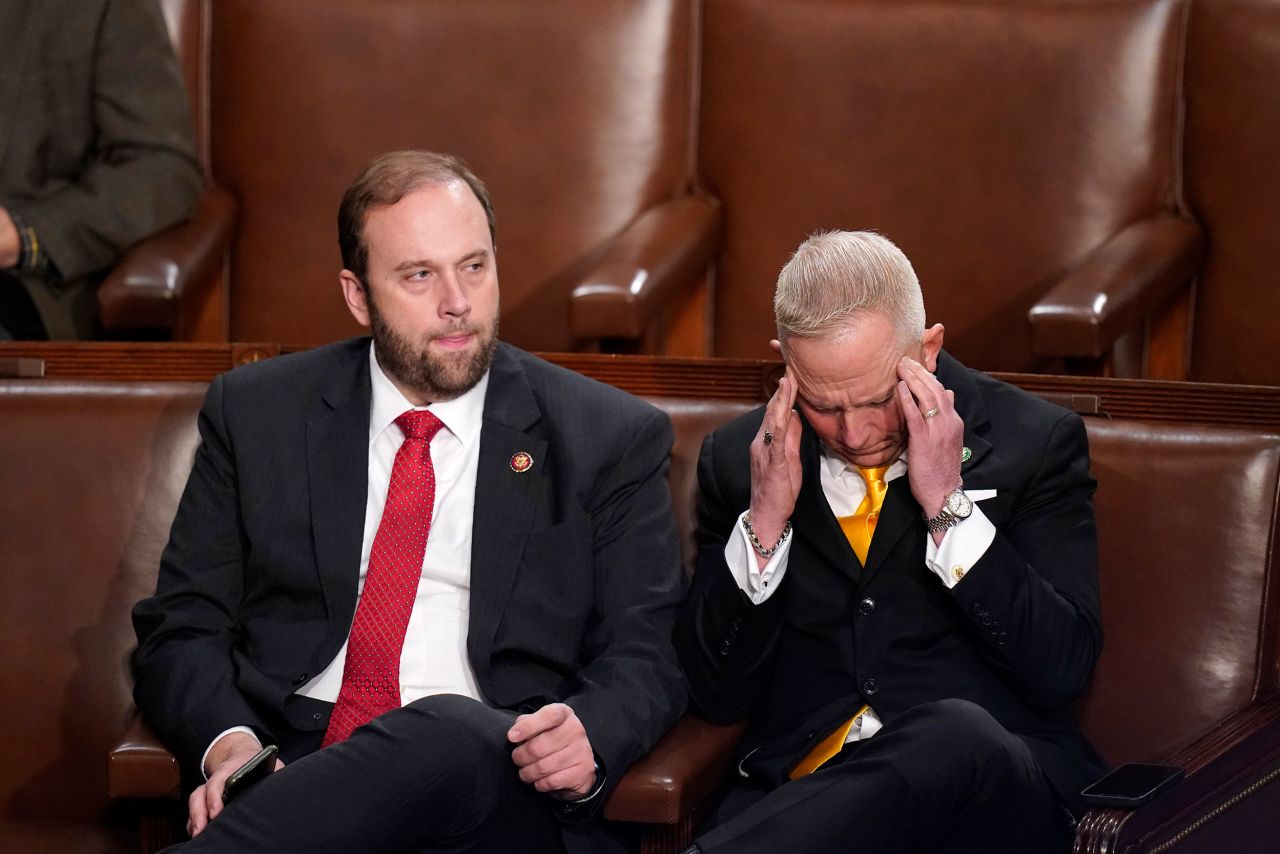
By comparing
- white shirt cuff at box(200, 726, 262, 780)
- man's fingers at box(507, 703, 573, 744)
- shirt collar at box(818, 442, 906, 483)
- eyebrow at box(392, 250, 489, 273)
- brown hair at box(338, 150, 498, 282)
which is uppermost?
brown hair at box(338, 150, 498, 282)

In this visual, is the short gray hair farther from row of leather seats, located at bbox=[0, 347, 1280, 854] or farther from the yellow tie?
row of leather seats, located at bbox=[0, 347, 1280, 854]

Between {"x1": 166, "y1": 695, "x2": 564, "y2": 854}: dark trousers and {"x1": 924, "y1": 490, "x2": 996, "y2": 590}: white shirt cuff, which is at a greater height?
{"x1": 924, "y1": 490, "x2": 996, "y2": 590}: white shirt cuff

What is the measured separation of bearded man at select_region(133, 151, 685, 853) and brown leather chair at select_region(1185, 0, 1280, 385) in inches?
35.1

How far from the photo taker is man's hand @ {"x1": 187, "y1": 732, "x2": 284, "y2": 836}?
1539 mm

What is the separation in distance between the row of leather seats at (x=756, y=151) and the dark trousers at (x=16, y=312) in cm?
17

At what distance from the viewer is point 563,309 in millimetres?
2465

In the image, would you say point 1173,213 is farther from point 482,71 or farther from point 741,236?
point 482,71

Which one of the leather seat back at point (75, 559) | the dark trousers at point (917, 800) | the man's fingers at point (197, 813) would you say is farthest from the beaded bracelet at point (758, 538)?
the leather seat back at point (75, 559)

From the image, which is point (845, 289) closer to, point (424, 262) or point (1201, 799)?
point (424, 262)

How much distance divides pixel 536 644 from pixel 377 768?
0.28 metres

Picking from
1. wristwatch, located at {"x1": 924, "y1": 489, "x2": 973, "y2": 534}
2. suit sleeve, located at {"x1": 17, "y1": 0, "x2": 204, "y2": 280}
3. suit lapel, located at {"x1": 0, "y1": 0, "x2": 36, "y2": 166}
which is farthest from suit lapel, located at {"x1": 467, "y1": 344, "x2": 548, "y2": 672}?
suit lapel, located at {"x1": 0, "y1": 0, "x2": 36, "y2": 166}

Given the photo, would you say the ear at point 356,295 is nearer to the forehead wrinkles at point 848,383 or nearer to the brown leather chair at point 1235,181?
the forehead wrinkles at point 848,383

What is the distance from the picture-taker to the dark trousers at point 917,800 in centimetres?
145

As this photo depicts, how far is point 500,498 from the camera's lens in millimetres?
1773
